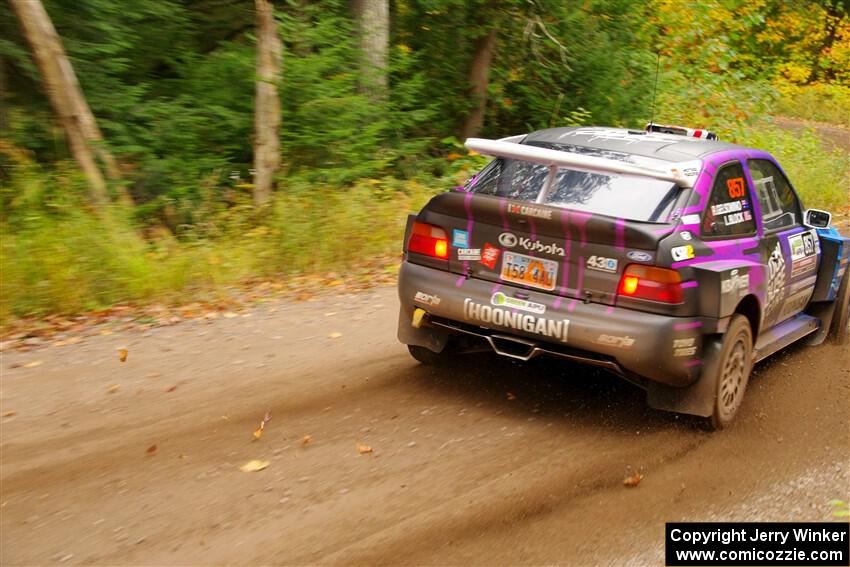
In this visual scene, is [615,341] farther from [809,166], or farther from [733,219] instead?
[809,166]

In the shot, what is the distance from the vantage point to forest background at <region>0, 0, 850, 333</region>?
8.93 metres

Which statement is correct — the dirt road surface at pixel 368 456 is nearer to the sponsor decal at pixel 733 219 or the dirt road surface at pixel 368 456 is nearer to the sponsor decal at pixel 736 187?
the sponsor decal at pixel 733 219

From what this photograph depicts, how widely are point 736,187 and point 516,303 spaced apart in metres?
1.79

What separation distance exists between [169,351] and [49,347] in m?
0.93

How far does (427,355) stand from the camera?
258 inches

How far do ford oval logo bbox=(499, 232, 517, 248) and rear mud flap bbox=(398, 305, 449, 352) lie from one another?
83 cm

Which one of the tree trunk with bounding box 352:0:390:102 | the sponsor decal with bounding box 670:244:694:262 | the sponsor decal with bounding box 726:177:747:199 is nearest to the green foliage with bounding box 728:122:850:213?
the tree trunk with bounding box 352:0:390:102

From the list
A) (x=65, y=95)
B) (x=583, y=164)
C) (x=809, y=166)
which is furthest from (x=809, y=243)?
(x=809, y=166)

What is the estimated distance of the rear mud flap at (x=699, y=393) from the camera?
17.9 ft

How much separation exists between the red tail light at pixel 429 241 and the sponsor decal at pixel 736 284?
1.71 metres

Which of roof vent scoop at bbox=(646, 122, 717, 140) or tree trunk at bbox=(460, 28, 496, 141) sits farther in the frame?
tree trunk at bbox=(460, 28, 496, 141)

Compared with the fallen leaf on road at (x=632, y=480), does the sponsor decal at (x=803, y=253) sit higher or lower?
higher

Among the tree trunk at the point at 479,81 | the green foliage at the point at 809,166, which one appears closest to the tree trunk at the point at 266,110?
the tree trunk at the point at 479,81

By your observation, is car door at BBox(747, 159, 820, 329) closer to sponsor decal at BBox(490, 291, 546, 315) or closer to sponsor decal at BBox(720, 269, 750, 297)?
sponsor decal at BBox(720, 269, 750, 297)
